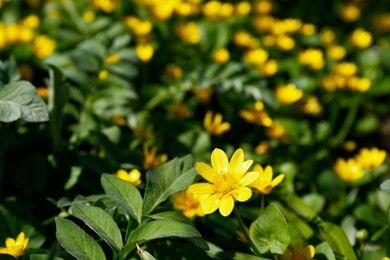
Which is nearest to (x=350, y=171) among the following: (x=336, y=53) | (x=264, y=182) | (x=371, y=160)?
(x=371, y=160)

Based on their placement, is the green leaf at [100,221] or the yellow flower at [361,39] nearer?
the green leaf at [100,221]

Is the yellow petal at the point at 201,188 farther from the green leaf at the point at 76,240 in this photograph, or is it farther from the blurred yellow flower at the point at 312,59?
the blurred yellow flower at the point at 312,59

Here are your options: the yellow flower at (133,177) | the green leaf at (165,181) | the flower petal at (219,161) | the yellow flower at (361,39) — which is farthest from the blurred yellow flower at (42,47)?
the yellow flower at (361,39)

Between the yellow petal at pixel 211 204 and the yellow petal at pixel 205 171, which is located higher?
the yellow petal at pixel 205 171

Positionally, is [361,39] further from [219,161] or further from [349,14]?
[219,161]

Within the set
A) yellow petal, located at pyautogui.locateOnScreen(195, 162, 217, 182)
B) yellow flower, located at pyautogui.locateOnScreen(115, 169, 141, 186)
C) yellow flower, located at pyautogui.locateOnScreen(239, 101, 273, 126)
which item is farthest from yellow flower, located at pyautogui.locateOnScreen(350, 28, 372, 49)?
yellow petal, located at pyautogui.locateOnScreen(195, 162, 217, 182)

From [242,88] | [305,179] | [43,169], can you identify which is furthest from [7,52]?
[305,179]
